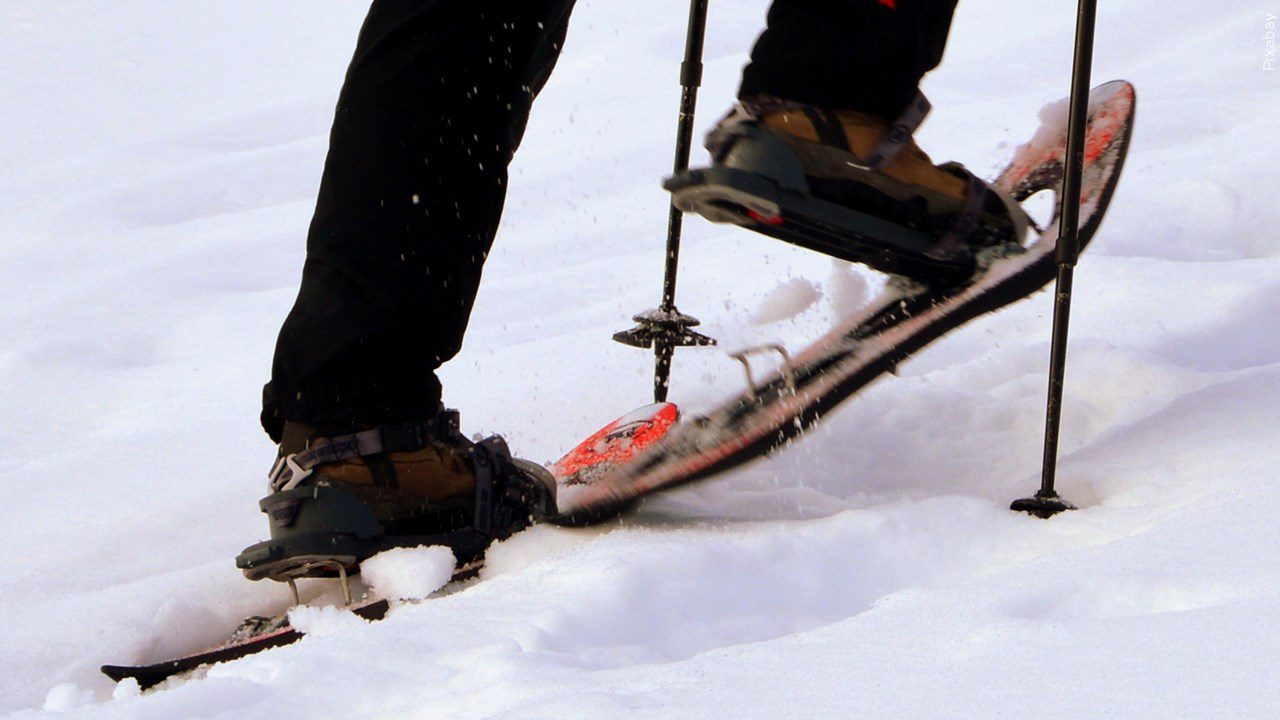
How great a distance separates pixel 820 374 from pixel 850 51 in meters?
0.44

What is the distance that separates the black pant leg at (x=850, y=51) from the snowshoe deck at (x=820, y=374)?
0.66 feet

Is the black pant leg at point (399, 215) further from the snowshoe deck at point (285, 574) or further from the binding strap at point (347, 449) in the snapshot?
the snowshoe deck at point (285, 574)


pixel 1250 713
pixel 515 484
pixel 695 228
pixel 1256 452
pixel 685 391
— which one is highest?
pixel 695 228

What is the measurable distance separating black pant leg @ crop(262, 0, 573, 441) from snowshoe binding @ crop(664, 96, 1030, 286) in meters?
0.29

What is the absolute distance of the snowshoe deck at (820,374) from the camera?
168 cm

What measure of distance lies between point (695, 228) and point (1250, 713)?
322cm

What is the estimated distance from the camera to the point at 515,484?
1.77 meters

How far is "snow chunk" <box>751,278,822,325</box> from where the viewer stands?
9.14ft

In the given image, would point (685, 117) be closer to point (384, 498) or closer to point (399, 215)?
point (399, 215)

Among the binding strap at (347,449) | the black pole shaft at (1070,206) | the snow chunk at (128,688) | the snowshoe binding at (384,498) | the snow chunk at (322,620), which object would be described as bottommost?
the snow chunk at (128,688)

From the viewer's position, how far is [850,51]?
5.49 feet

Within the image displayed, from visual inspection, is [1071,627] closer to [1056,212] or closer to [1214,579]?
[1214,579]

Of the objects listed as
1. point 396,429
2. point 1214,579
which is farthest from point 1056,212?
point 396,429

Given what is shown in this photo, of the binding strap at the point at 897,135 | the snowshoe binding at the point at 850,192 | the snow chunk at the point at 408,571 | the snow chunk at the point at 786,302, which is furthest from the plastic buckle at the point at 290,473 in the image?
the snow chunk at the point at 786,302
